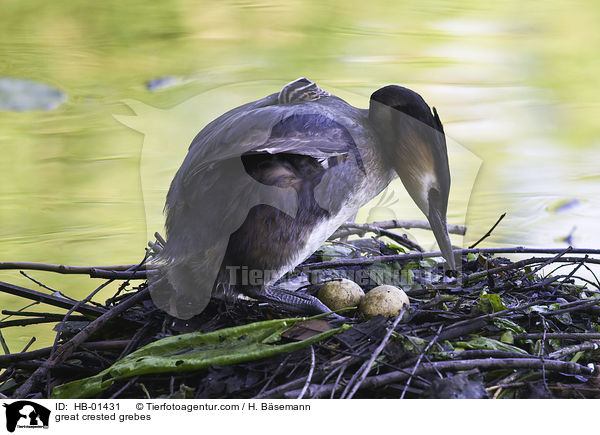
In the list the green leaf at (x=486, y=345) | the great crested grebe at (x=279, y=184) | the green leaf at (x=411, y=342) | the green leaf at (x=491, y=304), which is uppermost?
the great crested grebe at (x=279, y=184)

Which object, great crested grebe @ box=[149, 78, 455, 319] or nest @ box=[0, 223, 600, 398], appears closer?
nest @ box=[0, 223, 600, 398]

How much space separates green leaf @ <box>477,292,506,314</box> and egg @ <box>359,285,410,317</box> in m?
0.16

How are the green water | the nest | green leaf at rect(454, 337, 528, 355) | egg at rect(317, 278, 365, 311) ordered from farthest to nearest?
the green water < egg at rect(317, 278, 365, 311) < green leaf at rect(454, 337, 528, 355) < the nest

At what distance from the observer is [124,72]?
5.09ft

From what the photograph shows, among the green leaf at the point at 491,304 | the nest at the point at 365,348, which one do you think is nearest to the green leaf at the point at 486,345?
the nest at the point at 365,348

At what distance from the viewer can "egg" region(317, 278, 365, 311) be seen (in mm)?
1294

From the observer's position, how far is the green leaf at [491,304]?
1.20m

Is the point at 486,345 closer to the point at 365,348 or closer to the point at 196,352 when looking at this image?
the point at 365,348

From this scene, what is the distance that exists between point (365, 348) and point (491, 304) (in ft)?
1.13

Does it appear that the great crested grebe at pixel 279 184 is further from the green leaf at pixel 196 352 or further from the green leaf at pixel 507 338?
the green leaf at pixel 507 338

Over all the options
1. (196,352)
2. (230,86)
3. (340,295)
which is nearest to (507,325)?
(340,295)

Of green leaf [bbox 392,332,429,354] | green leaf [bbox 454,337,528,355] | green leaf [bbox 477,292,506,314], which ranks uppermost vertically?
green leaf [bbox 477,292,506,314]

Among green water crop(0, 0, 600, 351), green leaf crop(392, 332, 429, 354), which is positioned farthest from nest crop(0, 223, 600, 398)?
green water crop(0, 0, 600, 351)

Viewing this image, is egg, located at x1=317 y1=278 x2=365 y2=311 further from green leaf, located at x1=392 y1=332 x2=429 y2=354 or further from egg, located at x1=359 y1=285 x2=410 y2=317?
green leaf, located at x1=392 y1=332 x2=429 y2=354
